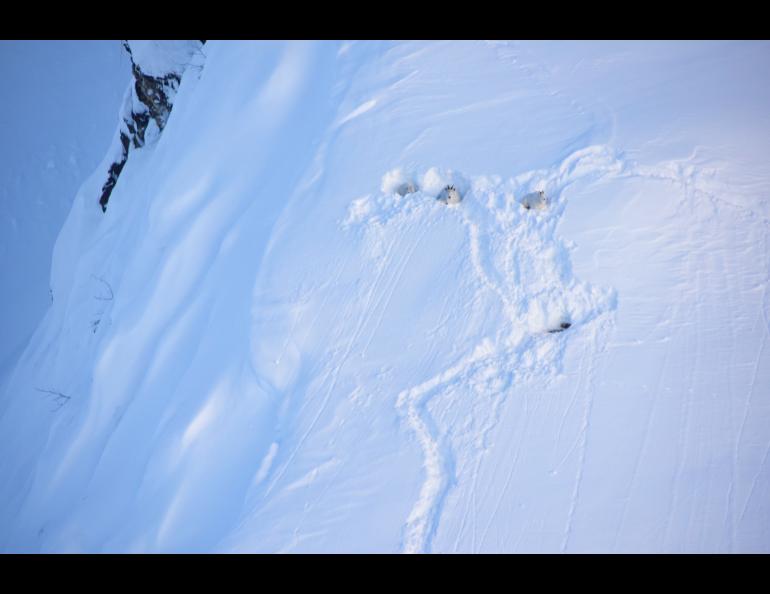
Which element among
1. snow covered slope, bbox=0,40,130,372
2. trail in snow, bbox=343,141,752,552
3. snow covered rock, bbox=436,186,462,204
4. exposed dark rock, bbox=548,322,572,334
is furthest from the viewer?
snow covered slope, bbox=0,40,130,372

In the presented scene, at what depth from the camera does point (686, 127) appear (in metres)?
4.65

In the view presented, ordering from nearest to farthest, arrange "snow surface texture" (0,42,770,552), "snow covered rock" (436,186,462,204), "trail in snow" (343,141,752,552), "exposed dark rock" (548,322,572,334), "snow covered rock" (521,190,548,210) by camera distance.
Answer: "snow surface texture" (0,42,770,552) → "trail in snow" (343,141,752,552) → "exposed dark rock" (548,322,572,334) → "snow covered rock" (521,190,548,210) → "snow covered rock" (436,186,462,204)

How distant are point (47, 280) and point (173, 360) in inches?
429


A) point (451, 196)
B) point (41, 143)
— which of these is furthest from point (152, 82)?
point (41, 143)

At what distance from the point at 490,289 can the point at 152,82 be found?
6813 mm

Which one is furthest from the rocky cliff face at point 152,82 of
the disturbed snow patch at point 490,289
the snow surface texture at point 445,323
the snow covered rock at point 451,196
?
the snow covered rock at point 451,196

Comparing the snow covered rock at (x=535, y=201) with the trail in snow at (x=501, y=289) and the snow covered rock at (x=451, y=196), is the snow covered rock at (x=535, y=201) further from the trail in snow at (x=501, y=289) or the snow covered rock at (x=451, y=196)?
the snow covered rock at (x=451, y=196)

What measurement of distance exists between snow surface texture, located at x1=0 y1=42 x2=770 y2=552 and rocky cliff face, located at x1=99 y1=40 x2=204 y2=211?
207cm

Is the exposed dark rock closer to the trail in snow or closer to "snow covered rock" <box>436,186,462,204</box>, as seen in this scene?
the trail in snow

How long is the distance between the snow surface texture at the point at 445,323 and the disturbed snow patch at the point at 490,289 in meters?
0.02

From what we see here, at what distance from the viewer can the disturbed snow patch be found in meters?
3.56

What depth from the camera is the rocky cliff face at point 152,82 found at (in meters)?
7.87

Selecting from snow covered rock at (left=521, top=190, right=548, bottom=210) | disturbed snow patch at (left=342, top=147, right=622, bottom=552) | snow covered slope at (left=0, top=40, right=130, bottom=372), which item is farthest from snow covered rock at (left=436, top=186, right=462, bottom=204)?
snow covered slope at (left=0, top=40, right=130, bottom=372)

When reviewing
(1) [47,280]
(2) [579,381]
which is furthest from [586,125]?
(1) [47,280]
